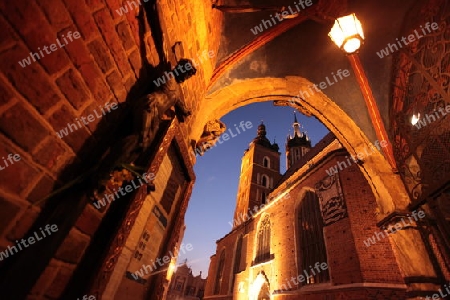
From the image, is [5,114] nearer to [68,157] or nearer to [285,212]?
[68,157]

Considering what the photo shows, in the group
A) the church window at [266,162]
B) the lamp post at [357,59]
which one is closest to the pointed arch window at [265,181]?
the church window at [266,162]

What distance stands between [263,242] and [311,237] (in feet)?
17.7

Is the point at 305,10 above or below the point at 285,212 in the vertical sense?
below

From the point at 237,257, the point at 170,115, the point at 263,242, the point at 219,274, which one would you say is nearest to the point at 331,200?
the point at 263,242

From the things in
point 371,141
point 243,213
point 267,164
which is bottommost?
point 371,141

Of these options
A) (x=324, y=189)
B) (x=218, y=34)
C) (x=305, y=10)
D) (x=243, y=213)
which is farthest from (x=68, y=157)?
(x=243, y=213)

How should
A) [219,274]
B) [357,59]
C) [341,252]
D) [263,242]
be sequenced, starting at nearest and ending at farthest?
1. [357,59]
2. [341,252]
3. [263,242]
4. [219,274]

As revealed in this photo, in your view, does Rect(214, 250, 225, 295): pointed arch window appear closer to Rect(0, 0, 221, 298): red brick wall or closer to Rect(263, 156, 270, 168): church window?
Rect(263, 156, 270, 168): church window

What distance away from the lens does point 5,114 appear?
0.81 metres

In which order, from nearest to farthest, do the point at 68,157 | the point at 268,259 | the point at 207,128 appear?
the point at 68,157
the point at 207,128
the point at 268,259

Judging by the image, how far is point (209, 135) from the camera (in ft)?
11.7

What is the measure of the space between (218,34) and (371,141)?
3911 mm

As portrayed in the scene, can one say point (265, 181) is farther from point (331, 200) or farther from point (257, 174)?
point (331, 200)

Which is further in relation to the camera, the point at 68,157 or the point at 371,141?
the point at 371,141
